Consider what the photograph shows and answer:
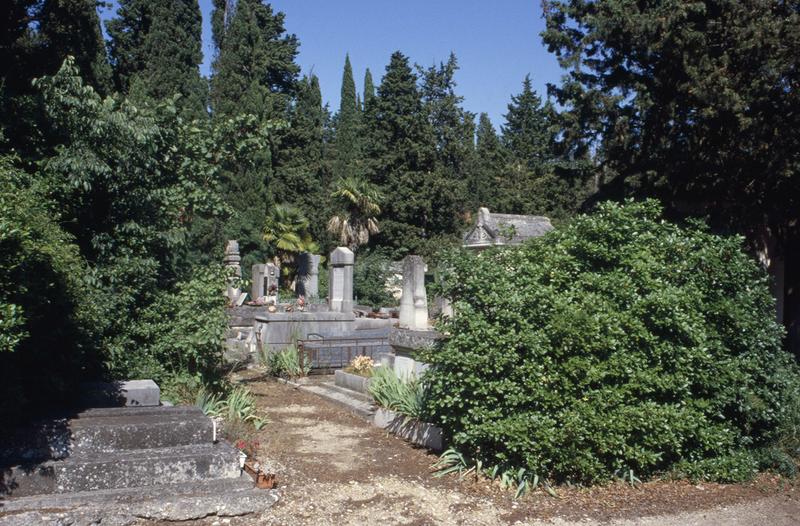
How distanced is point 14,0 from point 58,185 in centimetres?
385

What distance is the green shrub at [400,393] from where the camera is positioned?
855 centimetres

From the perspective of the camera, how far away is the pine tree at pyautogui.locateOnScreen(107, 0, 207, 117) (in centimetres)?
3603

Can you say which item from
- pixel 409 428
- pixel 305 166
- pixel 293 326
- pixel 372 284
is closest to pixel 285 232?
pixel 305 166

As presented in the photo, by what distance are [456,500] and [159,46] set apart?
35.9 meters

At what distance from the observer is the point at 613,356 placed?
668cm

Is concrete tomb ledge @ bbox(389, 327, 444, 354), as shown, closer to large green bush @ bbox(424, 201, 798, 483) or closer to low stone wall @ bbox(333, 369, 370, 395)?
low stone wall @ bbox(333, 369, 370, 395)

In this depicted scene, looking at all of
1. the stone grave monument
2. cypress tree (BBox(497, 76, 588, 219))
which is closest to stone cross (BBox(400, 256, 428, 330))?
the stone grave monument

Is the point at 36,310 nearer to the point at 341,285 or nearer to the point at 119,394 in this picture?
the point at 119,394

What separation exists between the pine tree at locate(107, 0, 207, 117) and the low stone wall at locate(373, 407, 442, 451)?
29080mm

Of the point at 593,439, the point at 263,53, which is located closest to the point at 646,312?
the point at 593,439

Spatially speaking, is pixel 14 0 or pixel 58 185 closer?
pixel 58 185

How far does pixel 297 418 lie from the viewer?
1006 centimetres

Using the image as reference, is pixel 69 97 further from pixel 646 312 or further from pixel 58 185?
pixel 646 312

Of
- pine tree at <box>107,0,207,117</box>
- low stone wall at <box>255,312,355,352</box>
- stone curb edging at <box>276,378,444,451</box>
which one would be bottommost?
stone curb edging at <box>276,378,444,451</box>
